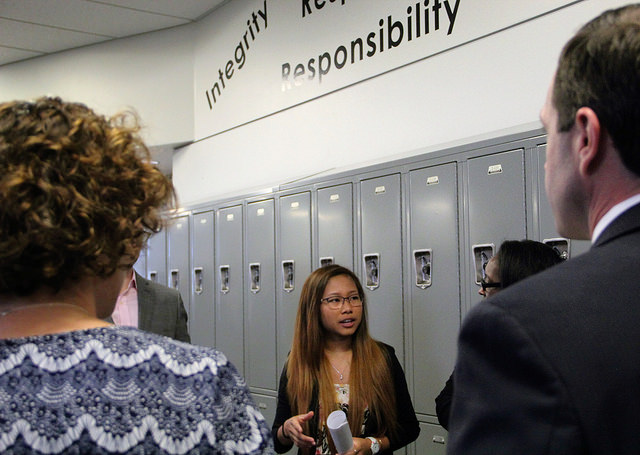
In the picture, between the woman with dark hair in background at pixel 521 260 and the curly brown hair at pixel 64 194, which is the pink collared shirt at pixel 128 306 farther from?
the curly brown hair at pixel 64 194

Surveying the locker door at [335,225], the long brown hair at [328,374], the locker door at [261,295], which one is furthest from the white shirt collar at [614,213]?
the locker door at [261,295]

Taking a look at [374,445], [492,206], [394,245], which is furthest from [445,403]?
[394,245]

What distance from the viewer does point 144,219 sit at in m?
1.26

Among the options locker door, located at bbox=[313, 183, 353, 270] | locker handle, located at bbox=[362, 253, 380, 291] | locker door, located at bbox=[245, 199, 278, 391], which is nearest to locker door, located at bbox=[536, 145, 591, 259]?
A: locker handle, located at bbox=[362, 253, 380, 291]

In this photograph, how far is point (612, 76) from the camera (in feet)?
3.37

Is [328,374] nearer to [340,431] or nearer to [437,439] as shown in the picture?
[340,431]

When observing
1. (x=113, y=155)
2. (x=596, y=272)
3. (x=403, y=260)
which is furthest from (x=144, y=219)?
A: (x=403, y=260)

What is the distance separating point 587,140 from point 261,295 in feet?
17.1

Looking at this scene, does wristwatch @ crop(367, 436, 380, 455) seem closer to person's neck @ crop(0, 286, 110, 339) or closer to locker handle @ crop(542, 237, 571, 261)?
locker handle @ crop(542, 237, 571, 261)

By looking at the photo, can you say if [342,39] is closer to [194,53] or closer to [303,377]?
[194,53]

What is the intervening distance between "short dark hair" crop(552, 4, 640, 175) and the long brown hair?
2404mm

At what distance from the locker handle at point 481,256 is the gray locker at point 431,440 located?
37.1 inches

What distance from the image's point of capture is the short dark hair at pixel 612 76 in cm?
101

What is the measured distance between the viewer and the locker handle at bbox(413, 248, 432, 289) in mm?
4543
